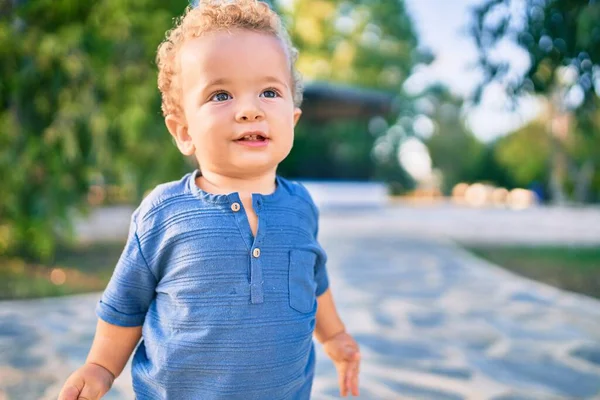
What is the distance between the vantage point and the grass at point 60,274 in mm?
4820

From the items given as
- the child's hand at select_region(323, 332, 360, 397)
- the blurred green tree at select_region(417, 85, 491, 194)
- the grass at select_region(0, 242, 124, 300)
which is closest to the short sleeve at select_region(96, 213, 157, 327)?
the child's hand at select_region(323, 332, 360, 397)

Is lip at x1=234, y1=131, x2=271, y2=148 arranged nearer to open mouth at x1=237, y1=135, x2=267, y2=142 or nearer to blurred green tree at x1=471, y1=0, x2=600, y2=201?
open mouth at x1=237, y1=135, x2=267, y2=142

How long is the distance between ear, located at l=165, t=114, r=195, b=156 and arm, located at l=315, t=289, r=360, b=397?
1.83ft

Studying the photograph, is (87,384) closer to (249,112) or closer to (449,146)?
(249,112)

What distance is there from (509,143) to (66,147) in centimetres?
2769

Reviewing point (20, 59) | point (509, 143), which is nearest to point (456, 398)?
point (20, 59)

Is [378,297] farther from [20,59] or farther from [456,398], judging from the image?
[20,59]

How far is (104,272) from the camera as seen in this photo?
5730 millimetres

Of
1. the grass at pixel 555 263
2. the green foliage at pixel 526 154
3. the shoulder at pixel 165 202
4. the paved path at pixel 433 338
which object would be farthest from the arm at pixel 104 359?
the green foliage at pixel 526 154

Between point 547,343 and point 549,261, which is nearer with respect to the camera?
point 547,343

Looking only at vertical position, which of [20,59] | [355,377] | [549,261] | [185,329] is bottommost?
[549,261]

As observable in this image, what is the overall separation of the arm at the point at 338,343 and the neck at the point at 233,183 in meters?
0.42

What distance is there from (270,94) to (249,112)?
108mm

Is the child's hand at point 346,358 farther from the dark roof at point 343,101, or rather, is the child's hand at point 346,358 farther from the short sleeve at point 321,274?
the dark roof at point 343,101
